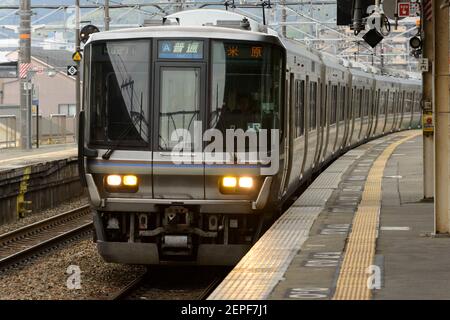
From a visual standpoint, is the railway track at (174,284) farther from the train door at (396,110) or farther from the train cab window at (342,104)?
the train door at (396,110)

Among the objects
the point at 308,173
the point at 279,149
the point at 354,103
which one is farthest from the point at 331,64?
the point at 279,149

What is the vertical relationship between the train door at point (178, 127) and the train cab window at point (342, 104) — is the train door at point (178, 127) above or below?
below

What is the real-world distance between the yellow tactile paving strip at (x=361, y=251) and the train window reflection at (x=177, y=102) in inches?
84.9

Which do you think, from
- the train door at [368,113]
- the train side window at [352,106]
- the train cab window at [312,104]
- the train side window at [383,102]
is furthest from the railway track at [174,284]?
the train side window at [383,102]

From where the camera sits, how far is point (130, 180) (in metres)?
11.8

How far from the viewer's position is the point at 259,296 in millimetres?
8266

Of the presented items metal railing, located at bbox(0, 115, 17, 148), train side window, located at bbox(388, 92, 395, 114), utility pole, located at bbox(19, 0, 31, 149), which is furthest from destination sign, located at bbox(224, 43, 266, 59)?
train side window, located at bbox(388, 92, 395, 114)

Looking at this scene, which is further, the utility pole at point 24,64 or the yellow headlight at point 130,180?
the utility pole at point 24,64

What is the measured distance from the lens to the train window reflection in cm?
1178

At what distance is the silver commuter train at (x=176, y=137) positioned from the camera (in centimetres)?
1170

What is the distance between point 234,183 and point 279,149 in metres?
0.76

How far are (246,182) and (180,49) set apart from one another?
161 centimetres

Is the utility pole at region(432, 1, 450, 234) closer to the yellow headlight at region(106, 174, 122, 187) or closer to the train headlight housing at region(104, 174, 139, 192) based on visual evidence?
the train headlight housing at region(104, 174, 139, 192)

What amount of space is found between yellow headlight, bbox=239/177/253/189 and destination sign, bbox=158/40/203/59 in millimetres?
1394
